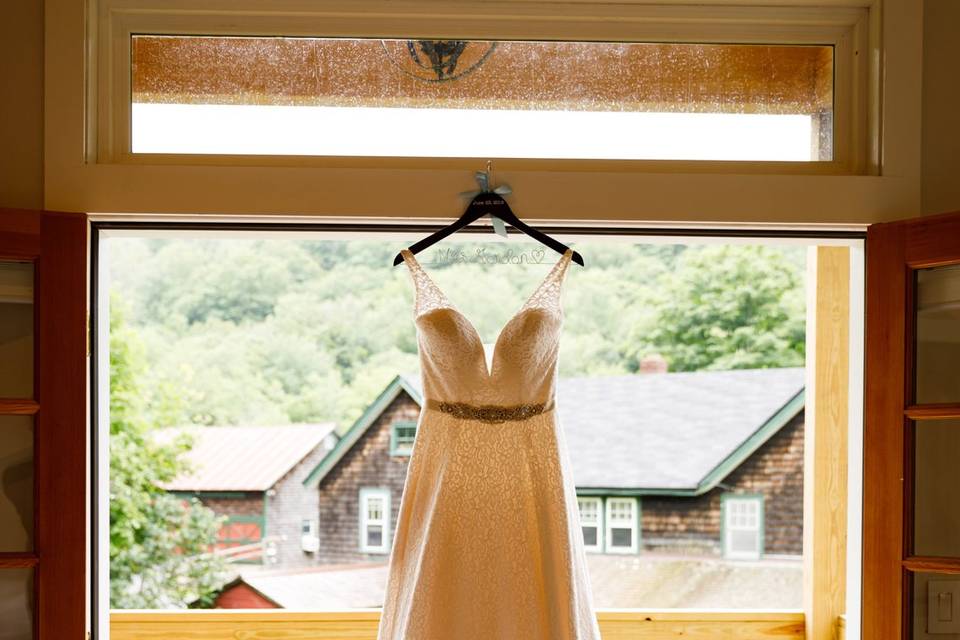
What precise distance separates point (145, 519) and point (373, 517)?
5.57ft

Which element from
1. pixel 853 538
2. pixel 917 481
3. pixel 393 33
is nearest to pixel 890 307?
pixel 917 481

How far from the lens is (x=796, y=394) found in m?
6.26

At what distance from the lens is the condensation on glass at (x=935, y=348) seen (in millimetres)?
1804

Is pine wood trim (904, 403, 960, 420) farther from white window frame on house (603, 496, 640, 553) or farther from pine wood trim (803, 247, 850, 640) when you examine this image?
white window frame on house (603, 496, 640, 553)

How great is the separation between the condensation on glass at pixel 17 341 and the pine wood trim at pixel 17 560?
1.04 ft

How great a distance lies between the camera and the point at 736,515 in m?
6.21

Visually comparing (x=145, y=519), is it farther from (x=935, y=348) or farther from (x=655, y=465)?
(x=935, y=348)

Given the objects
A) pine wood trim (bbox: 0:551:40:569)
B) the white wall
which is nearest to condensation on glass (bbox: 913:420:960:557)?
the white wall

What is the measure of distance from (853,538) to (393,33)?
1497 mm

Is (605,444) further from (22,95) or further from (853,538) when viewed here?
(22,95)

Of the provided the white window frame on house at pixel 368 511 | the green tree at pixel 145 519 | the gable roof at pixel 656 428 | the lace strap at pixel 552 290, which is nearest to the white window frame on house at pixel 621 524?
the gable roof at pixel 656 428

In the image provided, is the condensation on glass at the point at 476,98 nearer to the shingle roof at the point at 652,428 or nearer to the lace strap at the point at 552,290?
the lace strap at the point at 552,290

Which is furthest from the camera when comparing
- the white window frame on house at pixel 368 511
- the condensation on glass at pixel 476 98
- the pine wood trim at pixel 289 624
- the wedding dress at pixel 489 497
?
the white window frame on house at pixel 368 511

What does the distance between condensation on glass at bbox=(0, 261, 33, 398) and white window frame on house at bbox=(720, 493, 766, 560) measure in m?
5.30
